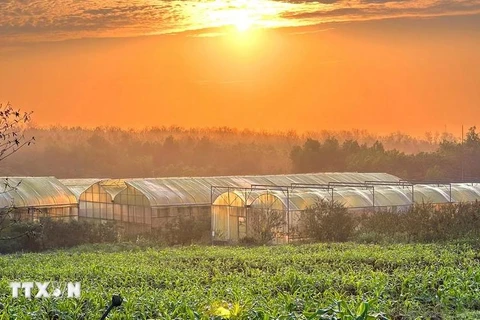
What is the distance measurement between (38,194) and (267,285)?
2077cm

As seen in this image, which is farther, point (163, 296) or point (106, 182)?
point (106, 182)

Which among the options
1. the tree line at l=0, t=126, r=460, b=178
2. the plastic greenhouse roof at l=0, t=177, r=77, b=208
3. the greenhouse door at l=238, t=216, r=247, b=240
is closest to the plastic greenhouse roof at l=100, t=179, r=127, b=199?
the plastic greenhouse roof at l=0, t=177, r=77, b=208

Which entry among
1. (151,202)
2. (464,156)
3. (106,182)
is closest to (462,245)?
(151,202)

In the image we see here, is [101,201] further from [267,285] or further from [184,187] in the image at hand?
[267,285]

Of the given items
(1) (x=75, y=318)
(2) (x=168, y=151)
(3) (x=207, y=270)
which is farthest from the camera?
(2) (x=168, y=151)

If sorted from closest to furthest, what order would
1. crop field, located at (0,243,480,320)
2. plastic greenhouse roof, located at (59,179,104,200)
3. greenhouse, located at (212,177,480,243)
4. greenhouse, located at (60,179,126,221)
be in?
crop field, located at (0,243,480,320)
greenhouse, located at (212,177,480,243)
greenhouse, located at (60,179,126,221)
plastic greenhouse roof, located at (59,179,104,200)

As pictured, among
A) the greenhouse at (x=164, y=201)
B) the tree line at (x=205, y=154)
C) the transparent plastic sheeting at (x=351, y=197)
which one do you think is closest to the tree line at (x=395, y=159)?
the tree line at (x=205, y=154)

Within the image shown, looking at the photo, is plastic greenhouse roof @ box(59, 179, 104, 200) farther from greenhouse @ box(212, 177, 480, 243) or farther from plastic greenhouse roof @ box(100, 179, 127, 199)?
greenhouse @ box(212, 177, 480, 243)

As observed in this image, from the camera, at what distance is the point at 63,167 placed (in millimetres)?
53125

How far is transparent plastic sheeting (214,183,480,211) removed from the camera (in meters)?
26.8

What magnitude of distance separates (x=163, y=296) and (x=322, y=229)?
1474 centimetres

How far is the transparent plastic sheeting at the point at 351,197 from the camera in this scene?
26750 millimetres

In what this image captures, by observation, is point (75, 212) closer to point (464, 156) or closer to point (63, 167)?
point (63, 167)

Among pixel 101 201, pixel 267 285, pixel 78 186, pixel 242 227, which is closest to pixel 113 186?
pixel 101 201
